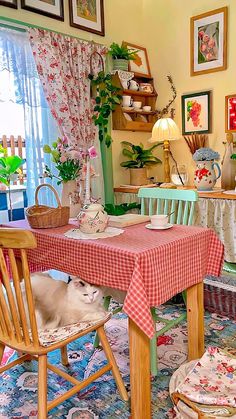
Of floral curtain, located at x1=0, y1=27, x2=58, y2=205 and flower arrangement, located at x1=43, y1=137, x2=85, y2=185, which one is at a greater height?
floral curtain, located at x1=0, y1=27, x2=58, y2=205

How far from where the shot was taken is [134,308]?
1366 millimetres

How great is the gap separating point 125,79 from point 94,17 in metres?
0.56

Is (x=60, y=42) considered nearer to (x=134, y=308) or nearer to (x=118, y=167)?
(x=118, y=167)

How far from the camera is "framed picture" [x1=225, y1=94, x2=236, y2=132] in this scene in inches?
117

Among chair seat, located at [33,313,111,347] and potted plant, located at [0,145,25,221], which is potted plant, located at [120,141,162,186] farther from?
chair seat, located at [33,313,111,347]

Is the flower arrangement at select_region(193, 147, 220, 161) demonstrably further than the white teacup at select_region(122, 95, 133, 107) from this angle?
No

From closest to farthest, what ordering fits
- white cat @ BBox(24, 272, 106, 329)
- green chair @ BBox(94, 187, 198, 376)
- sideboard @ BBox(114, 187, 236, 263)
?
white cat @ BBox(24, 272, 106, 329) → green chair @ BBox(94, 187, 198, 376) → sideboard @ BBox(114, 187, 236, 263)

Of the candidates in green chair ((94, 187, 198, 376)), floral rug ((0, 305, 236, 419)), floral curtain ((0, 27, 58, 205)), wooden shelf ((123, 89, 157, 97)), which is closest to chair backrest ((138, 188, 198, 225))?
green chair ((94, 187, 198, 376))

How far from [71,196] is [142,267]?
833mm

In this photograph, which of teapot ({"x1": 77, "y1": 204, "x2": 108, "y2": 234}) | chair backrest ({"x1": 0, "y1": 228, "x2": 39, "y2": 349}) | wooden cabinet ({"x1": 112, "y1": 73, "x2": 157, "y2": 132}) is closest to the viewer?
chair backrest ({"x1": 0, "y1": 228, "x2": 39, "y2": 349})

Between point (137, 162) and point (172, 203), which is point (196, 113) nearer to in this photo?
point (137, 162)

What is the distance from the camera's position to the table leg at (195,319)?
1798 millimetres

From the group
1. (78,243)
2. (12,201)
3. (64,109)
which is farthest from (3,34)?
(78,243)

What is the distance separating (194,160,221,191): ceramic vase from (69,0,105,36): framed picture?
1449 millimetres
